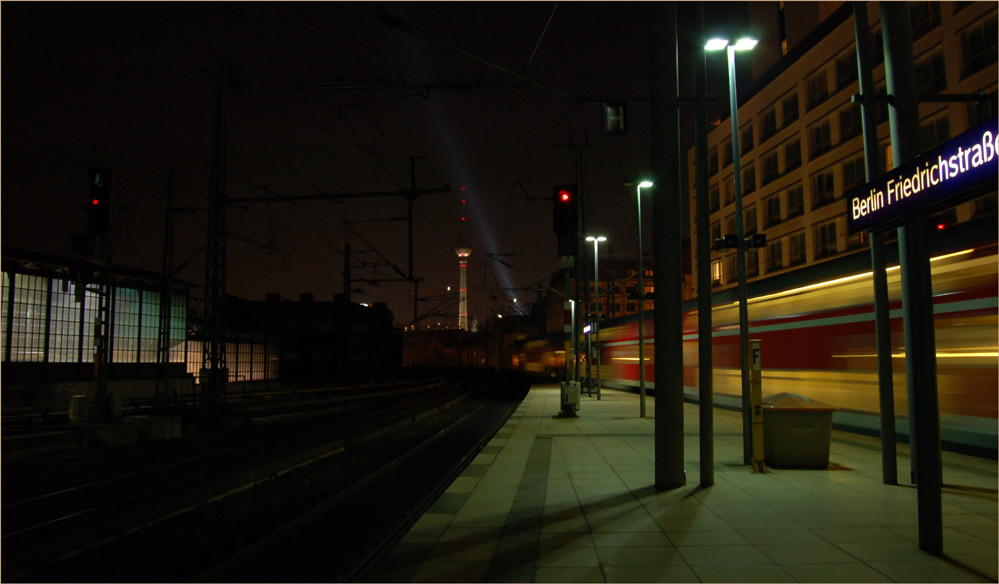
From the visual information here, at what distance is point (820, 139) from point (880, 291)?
3254 cm

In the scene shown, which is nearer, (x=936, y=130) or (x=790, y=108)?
(x=936, y=130)

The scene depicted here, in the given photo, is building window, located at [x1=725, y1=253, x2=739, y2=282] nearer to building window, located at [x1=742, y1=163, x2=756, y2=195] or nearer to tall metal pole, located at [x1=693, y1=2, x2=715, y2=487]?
building window, located at [x1=742, y1=163, x2=756, y2=195]

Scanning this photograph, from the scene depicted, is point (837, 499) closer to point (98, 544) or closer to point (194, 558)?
point (194, 558)

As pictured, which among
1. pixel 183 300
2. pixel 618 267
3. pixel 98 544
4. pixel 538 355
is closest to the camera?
pixel 98 544

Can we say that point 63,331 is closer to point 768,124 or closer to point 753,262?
point 753,262

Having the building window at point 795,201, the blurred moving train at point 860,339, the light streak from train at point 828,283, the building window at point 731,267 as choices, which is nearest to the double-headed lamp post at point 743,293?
the light streak from train at point 828,283

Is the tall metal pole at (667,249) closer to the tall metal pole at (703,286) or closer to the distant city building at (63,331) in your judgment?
the tall metal pole at (703,286)

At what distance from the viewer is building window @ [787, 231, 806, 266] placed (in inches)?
1597

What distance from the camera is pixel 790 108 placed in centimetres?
4103

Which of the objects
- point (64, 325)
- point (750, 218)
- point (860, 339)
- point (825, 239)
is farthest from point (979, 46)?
point (64, 325)

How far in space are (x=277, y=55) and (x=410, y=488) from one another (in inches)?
320

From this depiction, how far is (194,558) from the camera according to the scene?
720 centimetres

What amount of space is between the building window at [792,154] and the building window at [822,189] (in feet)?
6.11

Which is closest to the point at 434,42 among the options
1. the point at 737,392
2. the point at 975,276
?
the point at 975,276
